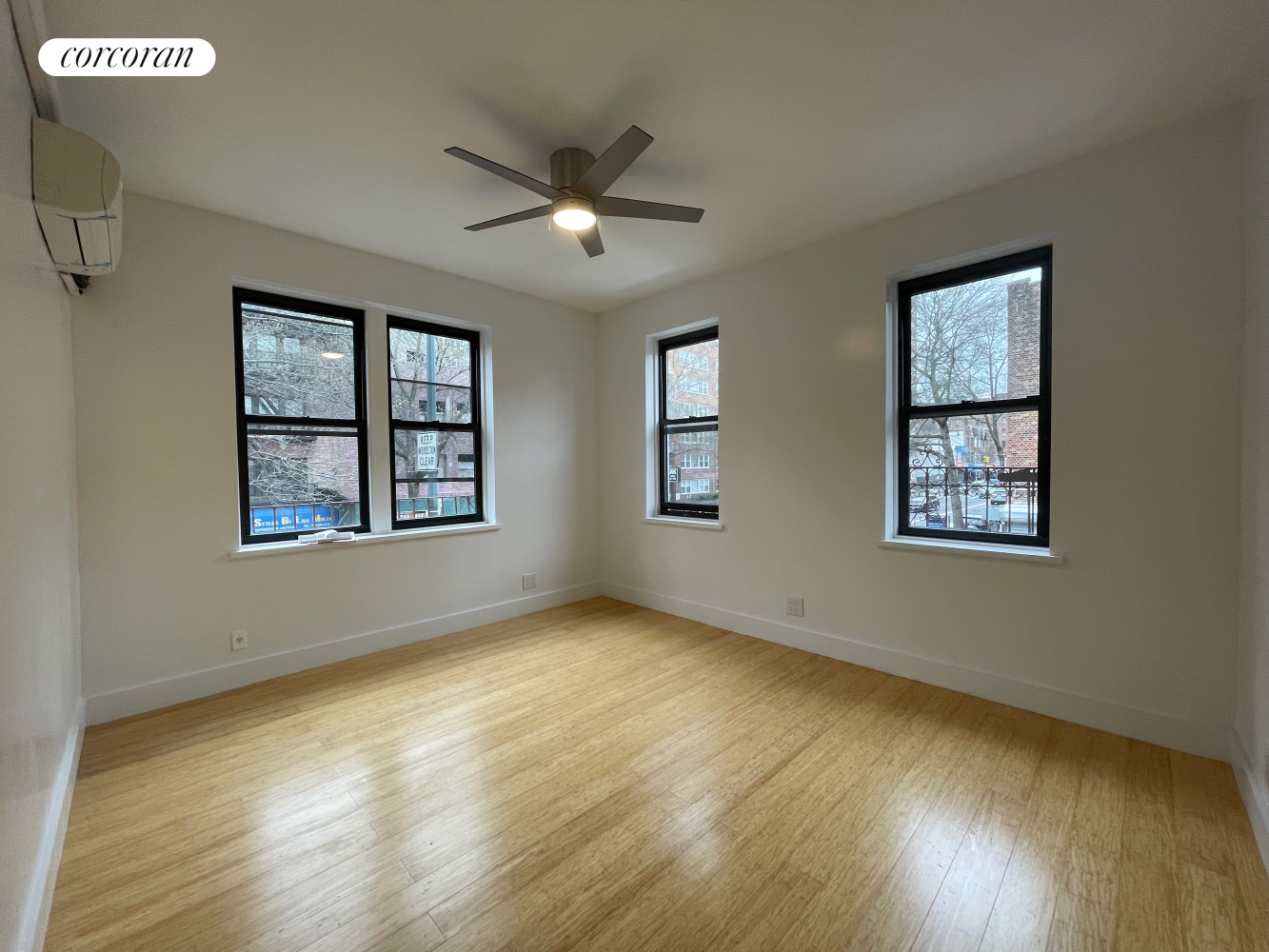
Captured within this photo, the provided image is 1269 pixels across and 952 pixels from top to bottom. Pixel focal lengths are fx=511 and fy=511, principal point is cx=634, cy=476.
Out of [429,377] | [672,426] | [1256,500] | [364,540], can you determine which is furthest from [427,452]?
[1256,500]

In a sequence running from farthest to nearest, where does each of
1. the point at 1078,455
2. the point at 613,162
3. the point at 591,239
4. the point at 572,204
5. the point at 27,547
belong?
the point at 591,239
the point at 1078,455
the point at 572,204
the point at 613,162
the point at 27,547

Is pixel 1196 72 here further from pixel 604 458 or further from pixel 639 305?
pixel 604 458

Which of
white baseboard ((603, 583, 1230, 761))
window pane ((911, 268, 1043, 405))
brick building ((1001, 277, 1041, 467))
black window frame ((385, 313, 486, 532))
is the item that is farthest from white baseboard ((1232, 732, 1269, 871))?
black window frame ((385, 313, 486, 532))

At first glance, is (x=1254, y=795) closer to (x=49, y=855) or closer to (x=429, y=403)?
(x=49, y=855)

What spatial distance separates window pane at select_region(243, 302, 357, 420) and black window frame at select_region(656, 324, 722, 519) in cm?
241

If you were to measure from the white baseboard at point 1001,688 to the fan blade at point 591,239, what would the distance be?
271 centimetres

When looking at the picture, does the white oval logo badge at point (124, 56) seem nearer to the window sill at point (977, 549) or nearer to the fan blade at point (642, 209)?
the fan blade at point (642, 209)

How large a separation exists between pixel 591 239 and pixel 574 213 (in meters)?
0.30

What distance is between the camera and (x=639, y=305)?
4.54 m

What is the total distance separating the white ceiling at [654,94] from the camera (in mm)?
1678

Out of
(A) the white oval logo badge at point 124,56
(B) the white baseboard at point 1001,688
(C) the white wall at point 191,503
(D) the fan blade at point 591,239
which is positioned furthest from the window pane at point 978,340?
(A) the white oval logo badge at point 124,56

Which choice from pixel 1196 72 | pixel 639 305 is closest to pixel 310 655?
pixel 639 305

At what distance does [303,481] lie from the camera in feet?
11.0

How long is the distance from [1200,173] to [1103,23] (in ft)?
3.16
